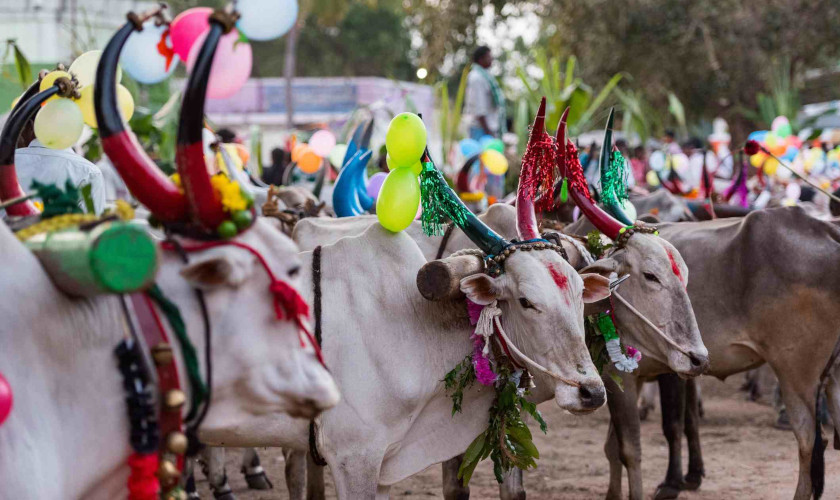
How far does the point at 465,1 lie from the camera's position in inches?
737

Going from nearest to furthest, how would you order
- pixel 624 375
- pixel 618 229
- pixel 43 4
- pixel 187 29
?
1. pixel 187 29
2. pixel 618 229
3. pixel 624 375
4. pixel 43 4

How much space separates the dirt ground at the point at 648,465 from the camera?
6.50m

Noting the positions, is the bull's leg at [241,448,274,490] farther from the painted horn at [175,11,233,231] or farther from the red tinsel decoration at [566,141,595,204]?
the painted horn at [175,11,233,231]

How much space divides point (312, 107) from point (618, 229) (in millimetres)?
22982

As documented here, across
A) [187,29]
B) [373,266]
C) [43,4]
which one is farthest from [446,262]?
[43,4]

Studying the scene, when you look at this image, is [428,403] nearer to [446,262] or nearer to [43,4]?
[446,262]

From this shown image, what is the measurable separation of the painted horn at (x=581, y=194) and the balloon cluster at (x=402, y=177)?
854mm

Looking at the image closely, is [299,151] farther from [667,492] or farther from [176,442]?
[176,442]

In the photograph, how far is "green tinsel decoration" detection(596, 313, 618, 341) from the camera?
493cm

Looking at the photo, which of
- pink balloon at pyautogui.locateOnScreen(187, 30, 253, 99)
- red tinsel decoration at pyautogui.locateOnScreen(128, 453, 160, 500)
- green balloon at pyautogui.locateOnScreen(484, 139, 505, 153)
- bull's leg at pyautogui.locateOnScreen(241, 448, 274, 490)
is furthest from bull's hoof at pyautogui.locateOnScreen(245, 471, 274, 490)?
red tinsel decoration at pyautogui.locateOnScreen(128, 453, 160, 500)

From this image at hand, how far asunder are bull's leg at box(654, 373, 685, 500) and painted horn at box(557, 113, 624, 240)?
5.14ft

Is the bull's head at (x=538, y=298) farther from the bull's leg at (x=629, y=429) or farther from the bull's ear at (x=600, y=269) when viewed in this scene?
the bull's leg at (x=629, y=429)

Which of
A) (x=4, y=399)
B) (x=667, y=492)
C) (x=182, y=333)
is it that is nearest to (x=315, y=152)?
(x=667, y=492)

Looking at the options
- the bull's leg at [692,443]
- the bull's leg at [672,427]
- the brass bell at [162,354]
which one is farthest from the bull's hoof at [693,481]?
the brass bell at [162,354]
